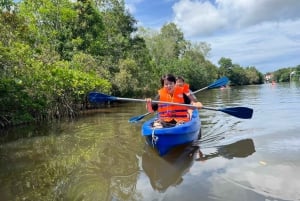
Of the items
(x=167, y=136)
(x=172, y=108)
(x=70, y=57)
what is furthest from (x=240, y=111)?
(x=70, y=57)

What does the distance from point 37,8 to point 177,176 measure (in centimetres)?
2510

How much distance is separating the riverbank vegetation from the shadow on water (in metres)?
7.29

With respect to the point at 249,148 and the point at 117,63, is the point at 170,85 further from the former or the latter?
the point at 117,63

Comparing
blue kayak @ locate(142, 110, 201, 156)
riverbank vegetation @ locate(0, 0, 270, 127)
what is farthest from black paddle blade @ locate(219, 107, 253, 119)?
riverbank vegetation @ locate(0, 0, 270, 127)

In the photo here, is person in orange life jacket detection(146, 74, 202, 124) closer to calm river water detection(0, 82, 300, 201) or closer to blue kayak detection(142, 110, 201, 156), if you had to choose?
blue kayak detection(142, 110, 201, 156)

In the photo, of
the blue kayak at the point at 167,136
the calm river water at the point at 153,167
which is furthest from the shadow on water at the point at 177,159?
the blue kayak at the point at 167,136

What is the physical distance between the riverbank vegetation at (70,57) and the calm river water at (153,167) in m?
3.55

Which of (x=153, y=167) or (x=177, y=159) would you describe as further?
(x=177, y=159)

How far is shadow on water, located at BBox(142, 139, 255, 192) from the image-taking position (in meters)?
5.41

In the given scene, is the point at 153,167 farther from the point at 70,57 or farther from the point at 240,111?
the point at 70,57

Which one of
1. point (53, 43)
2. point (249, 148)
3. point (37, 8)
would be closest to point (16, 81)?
point (249, 148)

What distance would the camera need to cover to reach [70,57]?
25.5 m

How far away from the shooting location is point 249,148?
7.30 m

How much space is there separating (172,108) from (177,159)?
1493 mm
